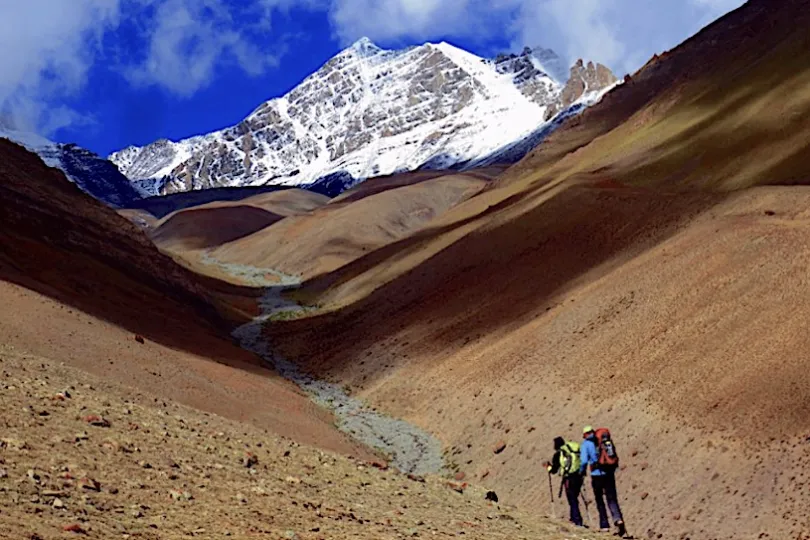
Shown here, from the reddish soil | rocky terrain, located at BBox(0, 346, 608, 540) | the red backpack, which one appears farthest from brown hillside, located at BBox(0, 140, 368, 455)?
the red backpack

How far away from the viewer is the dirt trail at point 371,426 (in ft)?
77.7

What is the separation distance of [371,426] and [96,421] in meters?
14.0

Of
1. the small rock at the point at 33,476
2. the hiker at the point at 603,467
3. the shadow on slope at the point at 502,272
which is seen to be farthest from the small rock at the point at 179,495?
the shadow on slope at the point at 502,272

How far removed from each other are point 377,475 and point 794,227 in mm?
15260

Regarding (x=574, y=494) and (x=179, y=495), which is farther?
(x=574, y=494)

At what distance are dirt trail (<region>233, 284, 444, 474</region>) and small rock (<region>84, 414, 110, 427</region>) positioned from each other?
31.6 ft

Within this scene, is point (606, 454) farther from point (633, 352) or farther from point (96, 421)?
point (633, 352)

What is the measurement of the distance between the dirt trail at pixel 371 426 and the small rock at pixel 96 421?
9.62 meters

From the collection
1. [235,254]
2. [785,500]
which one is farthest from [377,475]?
[235,254]

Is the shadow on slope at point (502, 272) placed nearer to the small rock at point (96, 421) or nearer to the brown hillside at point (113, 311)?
the brown hillside at point (113, 311)

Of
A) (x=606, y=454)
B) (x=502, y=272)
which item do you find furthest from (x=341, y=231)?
(x=606, y=454)

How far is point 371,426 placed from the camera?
2736cm

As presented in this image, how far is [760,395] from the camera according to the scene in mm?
18406

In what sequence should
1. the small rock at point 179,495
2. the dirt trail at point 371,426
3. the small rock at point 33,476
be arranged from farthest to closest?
1. the dirt trail at point 371,426
2. the small rock at point 179,495
3. the small rock at point 33,476
